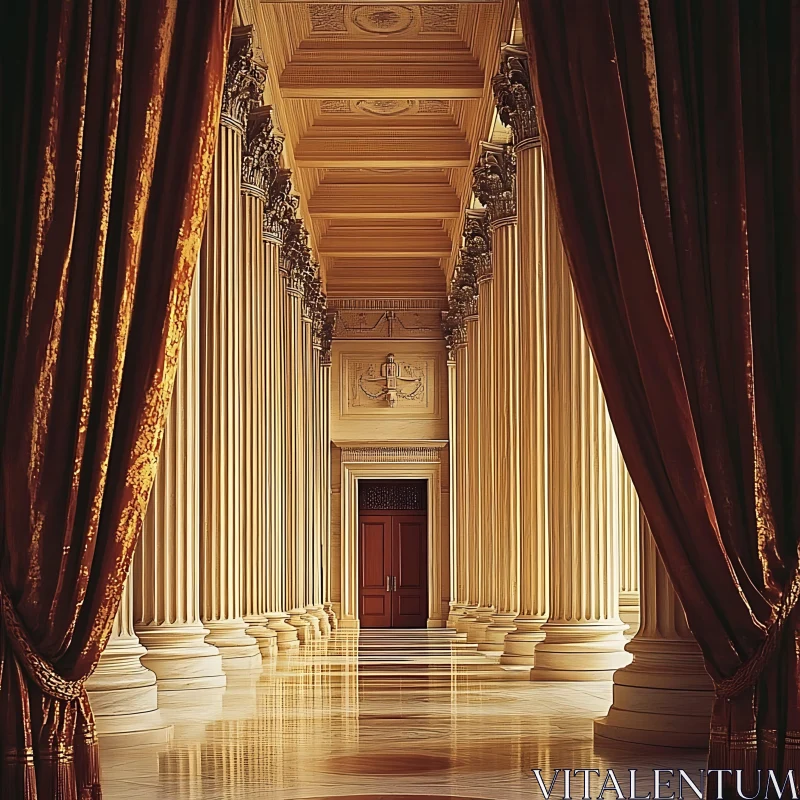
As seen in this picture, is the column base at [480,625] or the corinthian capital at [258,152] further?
the column base at [480,625]

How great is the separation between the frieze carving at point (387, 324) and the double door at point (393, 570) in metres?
3.68

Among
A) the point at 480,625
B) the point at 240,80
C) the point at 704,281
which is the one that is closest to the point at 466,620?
the point at 480,625

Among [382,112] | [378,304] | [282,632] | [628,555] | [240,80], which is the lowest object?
[282,632]

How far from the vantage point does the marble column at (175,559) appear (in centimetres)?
889

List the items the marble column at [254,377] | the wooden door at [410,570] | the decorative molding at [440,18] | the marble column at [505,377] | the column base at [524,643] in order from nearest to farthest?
the column base at [524,643]
the marble column at [254,377]
the decorative molding at [440,18]
the marble column at [505,377]
the wooden door at [410,570]

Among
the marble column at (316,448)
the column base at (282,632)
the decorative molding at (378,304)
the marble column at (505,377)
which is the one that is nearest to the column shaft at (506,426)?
the marble column at (505,377)

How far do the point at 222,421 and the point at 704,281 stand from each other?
6.39 m

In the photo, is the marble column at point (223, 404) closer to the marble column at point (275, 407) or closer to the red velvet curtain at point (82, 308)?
the marble column at point (275, 407)

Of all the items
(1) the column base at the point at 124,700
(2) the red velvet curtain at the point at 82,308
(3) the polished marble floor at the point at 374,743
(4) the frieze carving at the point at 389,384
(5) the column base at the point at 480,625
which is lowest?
Answer: (5) the column base at the point at 480,625

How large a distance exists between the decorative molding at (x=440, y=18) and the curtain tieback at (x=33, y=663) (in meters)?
10.4

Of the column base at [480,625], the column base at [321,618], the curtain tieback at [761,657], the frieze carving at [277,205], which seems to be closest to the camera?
the curtain tieback at [761,657]

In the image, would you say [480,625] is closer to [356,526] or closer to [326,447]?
[326,447]

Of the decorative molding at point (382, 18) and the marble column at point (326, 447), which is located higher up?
the decorative molding at point (382, 18)

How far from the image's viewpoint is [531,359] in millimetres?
12164
